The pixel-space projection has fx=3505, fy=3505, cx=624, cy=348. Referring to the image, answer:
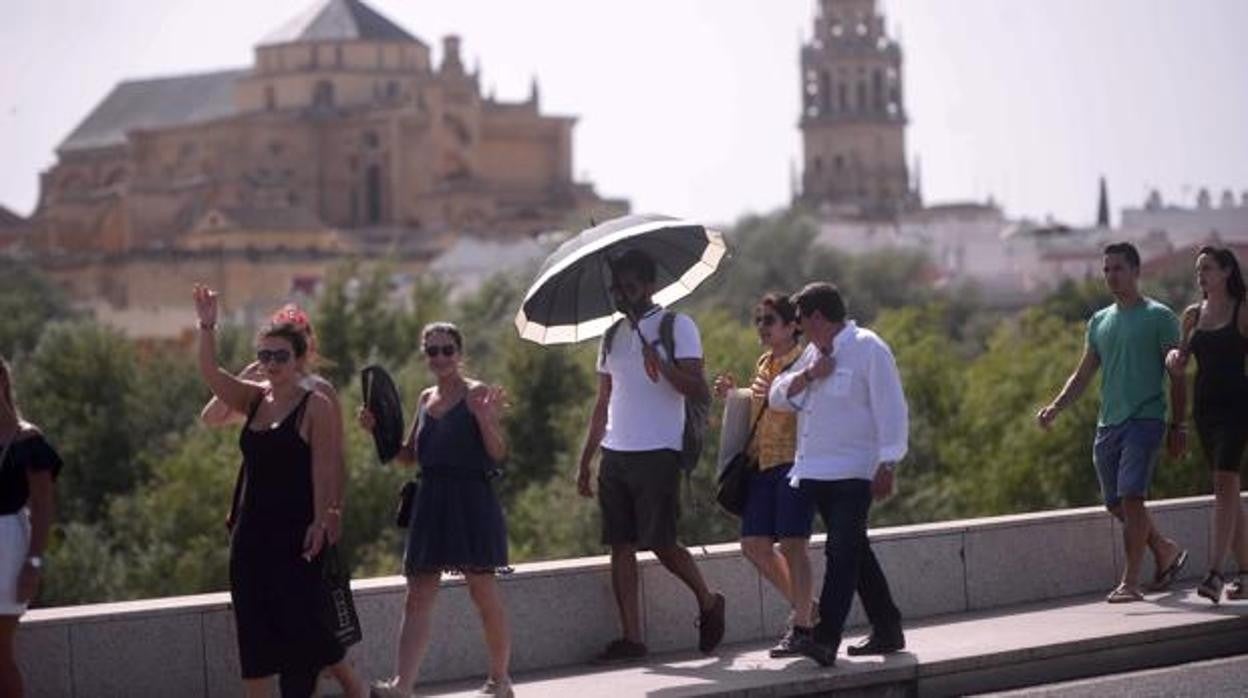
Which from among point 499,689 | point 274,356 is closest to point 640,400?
point 499,689

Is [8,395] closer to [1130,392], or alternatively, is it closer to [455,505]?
[455,505]

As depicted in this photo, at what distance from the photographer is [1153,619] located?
16156mm

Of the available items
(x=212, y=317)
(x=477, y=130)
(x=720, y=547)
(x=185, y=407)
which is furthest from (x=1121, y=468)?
(x=477, y=130)

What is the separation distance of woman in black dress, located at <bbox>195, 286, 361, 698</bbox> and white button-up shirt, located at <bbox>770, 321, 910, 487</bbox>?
2.46 m

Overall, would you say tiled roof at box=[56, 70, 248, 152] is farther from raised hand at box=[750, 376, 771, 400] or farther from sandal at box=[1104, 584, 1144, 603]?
raised hand at box=[750, 376, 771, 400]

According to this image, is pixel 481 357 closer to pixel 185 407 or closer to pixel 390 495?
pixel 185 407

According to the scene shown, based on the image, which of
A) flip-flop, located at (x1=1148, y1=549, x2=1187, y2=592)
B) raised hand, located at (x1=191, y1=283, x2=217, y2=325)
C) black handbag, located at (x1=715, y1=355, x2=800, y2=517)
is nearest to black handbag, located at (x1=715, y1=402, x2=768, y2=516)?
black handbag, located at (x1=715, y1=355, x2=800, y2=517)

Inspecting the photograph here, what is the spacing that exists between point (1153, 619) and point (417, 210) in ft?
523

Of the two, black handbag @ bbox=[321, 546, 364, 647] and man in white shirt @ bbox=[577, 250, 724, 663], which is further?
man in white shirt @ bbox=[577, 250, 724, 663]

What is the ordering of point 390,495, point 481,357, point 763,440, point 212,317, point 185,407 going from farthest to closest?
point 481,357 < point 185,407 < point 390,495 < point 763,440 < point 212,317

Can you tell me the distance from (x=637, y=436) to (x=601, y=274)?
895 mm

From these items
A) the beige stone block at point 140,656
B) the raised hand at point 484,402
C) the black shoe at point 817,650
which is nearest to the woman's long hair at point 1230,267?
the black shoe at point 817,650

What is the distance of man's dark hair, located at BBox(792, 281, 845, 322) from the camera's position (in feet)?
47.7

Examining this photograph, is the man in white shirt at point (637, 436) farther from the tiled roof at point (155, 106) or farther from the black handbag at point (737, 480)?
the tiled roof at point (155, 106)
